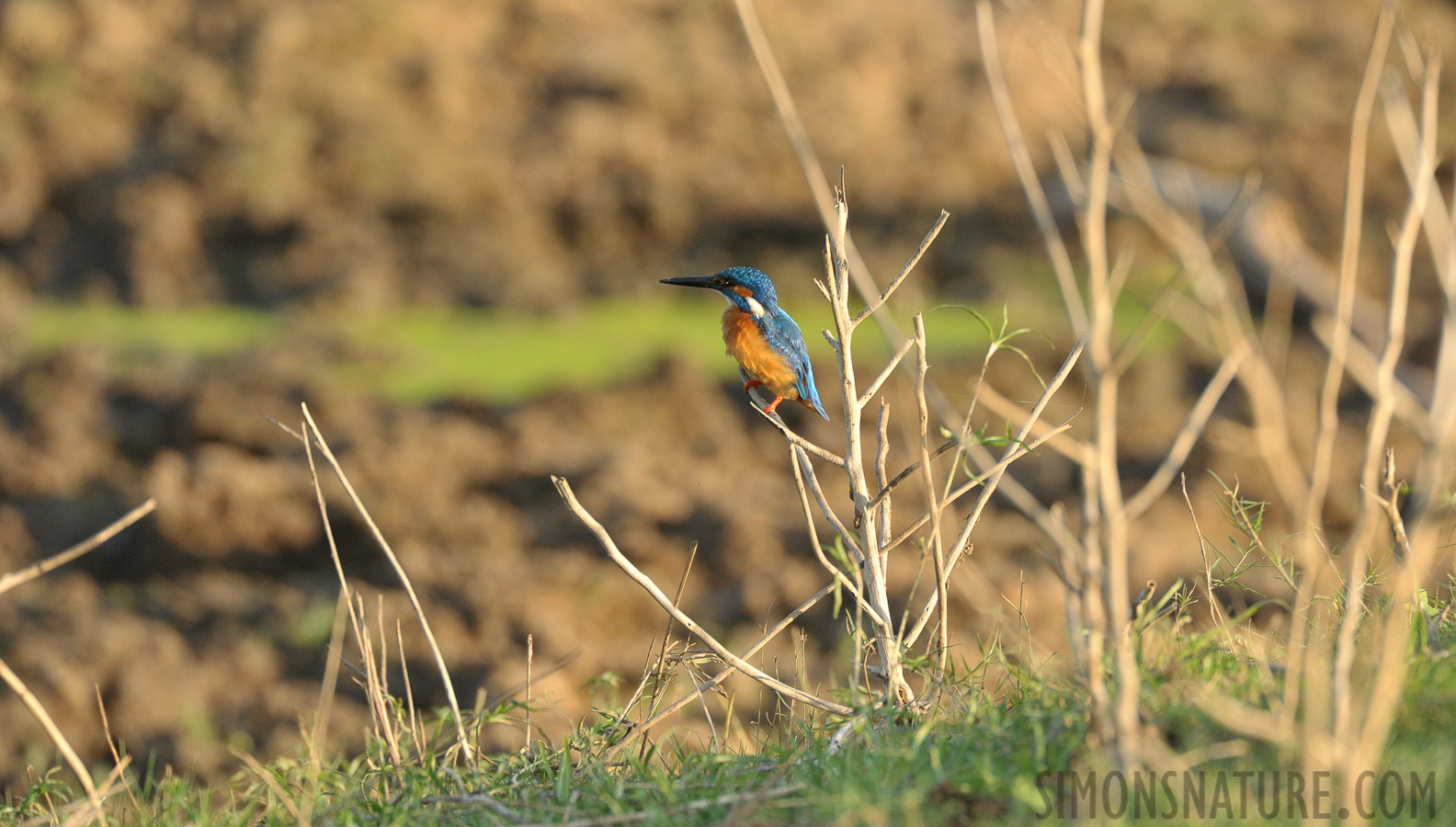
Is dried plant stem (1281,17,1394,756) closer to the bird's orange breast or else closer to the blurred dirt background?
the blurred dirt background

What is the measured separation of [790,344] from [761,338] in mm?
91

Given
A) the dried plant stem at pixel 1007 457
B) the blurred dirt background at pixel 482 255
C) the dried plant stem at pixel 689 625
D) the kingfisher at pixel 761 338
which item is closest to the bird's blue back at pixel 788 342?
the kingfisher at pixel 761 338

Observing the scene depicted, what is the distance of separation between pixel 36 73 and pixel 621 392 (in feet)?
21.9

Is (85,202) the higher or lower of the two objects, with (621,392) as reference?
higher

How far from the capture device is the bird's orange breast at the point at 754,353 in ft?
7.06

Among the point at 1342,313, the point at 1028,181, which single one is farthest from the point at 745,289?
the point at 1342,313

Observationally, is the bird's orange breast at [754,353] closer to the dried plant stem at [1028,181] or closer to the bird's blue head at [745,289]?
the bird's blue head at [745,289]

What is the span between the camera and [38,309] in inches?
297

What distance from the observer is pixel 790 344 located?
7.29 ft

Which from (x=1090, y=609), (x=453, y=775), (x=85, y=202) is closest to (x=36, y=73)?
(x=85, y=202)

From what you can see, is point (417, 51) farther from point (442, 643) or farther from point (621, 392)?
point (442, 643)

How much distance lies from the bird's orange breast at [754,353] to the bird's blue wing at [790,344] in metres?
0.02

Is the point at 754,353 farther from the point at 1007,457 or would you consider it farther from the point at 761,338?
the point at 1007,457

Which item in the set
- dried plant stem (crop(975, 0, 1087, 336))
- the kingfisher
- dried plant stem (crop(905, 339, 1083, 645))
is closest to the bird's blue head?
the kingfisher
